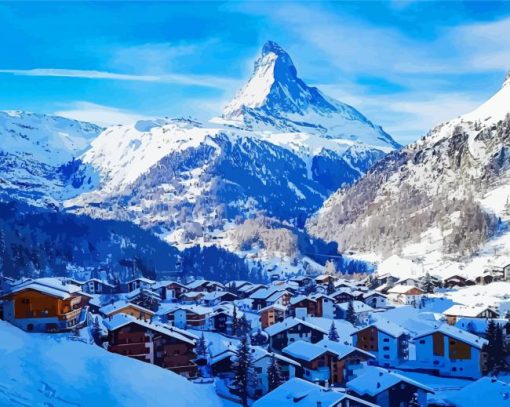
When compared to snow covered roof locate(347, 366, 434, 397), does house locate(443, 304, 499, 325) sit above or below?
below

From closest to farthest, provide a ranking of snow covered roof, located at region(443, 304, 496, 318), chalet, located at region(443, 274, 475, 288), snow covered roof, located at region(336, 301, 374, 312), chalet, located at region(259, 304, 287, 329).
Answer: snow covered roof, located at region(443, 304, 496, 318) → chalet, located at region(259, 304, 287, 329) → snow covered roof, located at region(336, 301, 374, 312) → chalet, located at region(443, 274, 475, 288)

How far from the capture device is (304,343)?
50250 mm

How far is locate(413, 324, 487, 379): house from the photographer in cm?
5091

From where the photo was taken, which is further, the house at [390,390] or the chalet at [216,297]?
the chalet at [216,297]

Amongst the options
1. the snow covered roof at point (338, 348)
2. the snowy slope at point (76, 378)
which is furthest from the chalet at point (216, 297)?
the snowy slope at point (76, 378)

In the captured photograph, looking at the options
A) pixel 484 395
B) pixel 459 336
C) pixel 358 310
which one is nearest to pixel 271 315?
pixel 358 310

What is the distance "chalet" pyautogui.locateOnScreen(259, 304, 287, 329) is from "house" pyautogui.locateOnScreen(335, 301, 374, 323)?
325 inches

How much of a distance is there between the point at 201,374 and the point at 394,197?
136970mm

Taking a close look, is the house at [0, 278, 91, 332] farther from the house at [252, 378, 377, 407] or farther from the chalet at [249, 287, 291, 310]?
the chalet at [249, 287, 291, 310]

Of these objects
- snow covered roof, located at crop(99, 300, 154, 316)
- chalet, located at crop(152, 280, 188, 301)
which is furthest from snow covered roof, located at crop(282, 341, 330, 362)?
chalet, located at crop(152, 280, 188, 301)

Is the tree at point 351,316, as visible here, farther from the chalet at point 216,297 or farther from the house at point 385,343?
the chalet at point 216,297

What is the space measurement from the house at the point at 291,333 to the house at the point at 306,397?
1850 cm

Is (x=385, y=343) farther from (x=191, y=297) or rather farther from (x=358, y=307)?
(x=191, y=297)

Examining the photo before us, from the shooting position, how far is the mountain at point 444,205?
117 metres
